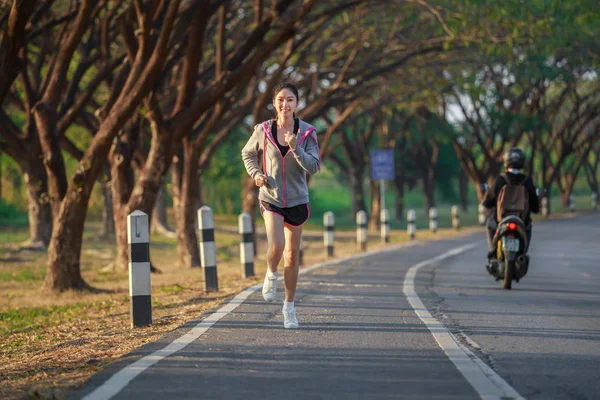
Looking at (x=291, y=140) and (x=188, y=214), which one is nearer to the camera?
(x=291, y=140)

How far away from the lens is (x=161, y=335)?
8773 mm

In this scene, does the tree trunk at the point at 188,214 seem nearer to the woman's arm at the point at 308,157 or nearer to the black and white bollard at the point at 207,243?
the black and white bollard at the point at 207,243

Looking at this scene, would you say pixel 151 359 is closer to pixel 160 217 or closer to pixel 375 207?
pixel 160 217

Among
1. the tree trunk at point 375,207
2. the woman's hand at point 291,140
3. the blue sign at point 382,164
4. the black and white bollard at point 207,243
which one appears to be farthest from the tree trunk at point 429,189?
the woman's hand at point 291,140

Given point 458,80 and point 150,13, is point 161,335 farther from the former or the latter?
point 458,80

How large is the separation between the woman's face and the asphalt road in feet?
5.58

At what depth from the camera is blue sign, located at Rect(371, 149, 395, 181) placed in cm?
3272

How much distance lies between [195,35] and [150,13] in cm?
158

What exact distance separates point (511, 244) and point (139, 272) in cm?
528

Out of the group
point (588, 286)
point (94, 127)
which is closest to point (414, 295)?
point (588, 286)

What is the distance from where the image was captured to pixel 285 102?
8.61 m

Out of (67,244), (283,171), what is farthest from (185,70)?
(283,171)

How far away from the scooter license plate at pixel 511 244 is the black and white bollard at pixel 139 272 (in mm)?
5170

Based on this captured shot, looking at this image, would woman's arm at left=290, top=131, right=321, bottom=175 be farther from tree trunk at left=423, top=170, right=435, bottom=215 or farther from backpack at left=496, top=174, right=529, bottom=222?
tree trunk at left=423, top=170, right=435, bottom=215
